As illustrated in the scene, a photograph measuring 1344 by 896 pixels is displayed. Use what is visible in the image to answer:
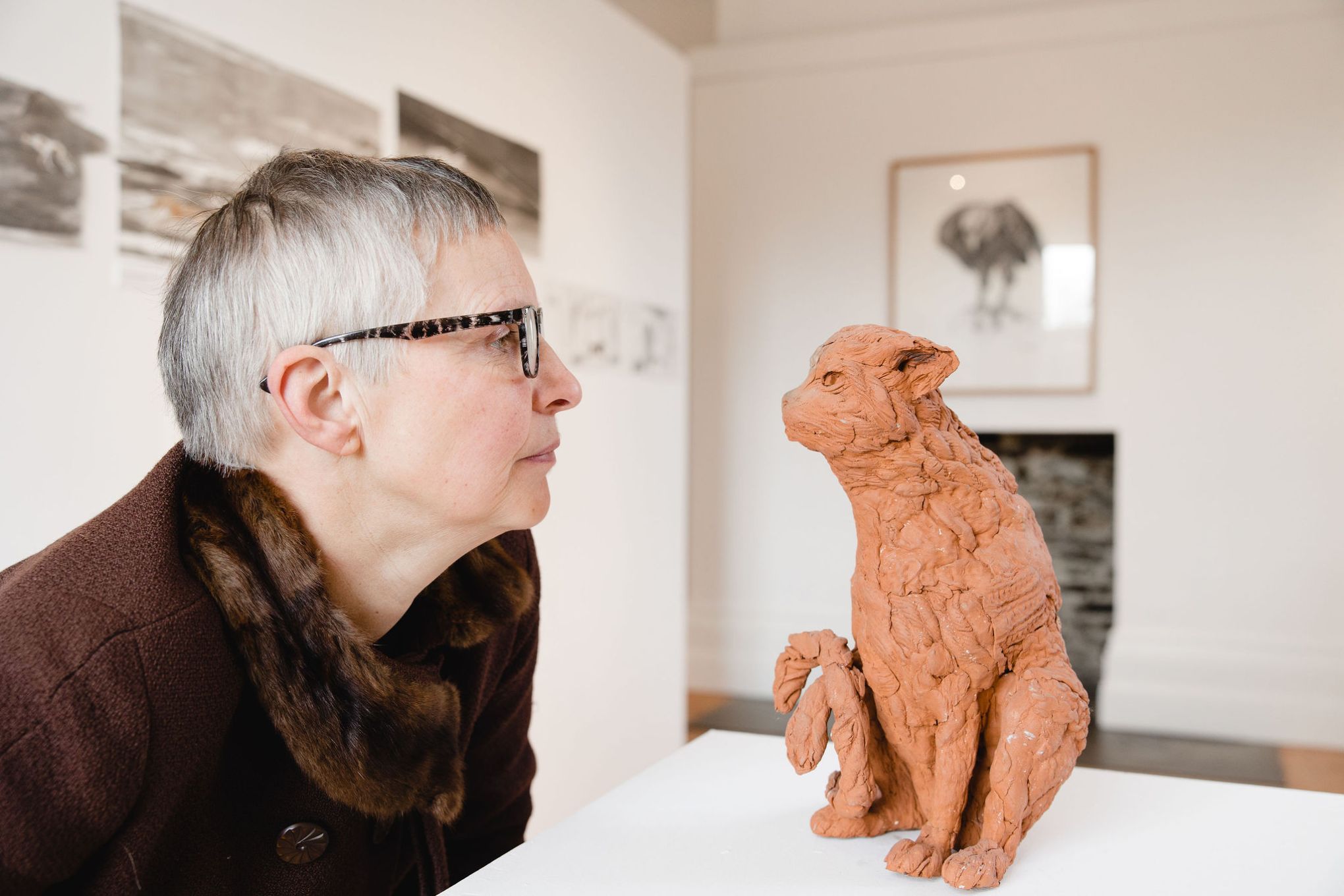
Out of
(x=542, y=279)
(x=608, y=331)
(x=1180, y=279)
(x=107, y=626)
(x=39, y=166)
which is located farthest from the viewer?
(x=1180, y=279)

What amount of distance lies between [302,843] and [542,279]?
2.55m

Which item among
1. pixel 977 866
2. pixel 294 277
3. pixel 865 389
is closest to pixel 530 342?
pixel 294 277

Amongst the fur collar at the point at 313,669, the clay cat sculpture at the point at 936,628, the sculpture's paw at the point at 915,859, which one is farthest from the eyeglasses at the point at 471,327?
the sculpture's paw at the point at 915,859

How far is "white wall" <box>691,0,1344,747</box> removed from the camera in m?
4.75

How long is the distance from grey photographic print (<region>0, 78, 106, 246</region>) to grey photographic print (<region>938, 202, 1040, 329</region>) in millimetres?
4001

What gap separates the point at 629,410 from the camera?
162 inches

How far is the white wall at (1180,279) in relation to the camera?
15.6 ft

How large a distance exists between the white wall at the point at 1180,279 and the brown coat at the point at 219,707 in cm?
426

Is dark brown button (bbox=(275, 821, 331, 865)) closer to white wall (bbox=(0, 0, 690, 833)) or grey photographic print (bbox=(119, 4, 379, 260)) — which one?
white wall (bbox=(0, 0, 690, 833))

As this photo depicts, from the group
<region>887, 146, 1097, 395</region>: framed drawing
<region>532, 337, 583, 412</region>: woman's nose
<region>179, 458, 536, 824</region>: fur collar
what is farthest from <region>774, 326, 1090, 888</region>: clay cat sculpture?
<region>887, 146, 1097, 395</region>: framed drawing

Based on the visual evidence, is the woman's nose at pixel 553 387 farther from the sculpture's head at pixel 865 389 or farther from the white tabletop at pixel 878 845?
the white tabletop at pixel 878 845

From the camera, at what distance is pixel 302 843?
1.25 meters

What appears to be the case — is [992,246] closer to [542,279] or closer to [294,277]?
[542,279]

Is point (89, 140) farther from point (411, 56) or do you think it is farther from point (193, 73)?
point (411, 56)
